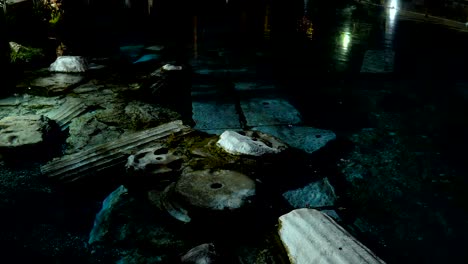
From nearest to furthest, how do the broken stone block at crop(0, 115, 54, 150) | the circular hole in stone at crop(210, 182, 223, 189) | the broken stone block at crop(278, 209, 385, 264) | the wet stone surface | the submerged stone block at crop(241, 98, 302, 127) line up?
the broken stone block at crop(278, 209, 385, 264), the wet stone surface, the circular hole in stone at crop(210, 182, 223, 189), the broken stone block at crop(0, 115, 54, 150), the submerged stone block at crop(241, 98, 302, 127)

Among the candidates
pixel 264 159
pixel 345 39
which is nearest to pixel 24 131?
pixel 264 159

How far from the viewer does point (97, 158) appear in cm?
292

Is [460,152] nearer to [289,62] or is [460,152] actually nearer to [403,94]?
[403,94]

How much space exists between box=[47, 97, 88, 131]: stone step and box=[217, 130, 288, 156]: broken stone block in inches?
76.1

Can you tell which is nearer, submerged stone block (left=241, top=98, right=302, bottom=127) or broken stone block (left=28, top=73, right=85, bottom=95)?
submerged stone block (left=241, top=98, right=302, bottom=127)

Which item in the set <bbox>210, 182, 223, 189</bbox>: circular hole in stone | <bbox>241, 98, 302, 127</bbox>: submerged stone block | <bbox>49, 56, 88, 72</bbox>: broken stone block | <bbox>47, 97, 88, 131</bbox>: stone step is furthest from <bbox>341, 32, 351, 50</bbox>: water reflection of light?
<bbox>210, 182, 223, 189</bbox>: circular hole in stone

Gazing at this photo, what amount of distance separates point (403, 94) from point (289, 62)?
83.5 inches

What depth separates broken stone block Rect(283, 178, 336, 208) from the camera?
2.52 m

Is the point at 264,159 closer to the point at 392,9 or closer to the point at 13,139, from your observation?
the point at 13,139

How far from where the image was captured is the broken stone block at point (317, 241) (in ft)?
5.86

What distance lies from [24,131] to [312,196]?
2825mm

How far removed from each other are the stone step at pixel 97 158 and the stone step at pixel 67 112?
0.92 metres

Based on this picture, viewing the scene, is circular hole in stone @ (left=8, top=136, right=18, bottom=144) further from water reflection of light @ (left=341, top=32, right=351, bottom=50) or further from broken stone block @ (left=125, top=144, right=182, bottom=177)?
water reflection of light @ (left=341, top=32, right=351, bottom=50)

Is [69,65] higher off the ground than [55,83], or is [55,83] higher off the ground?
[69,65]
